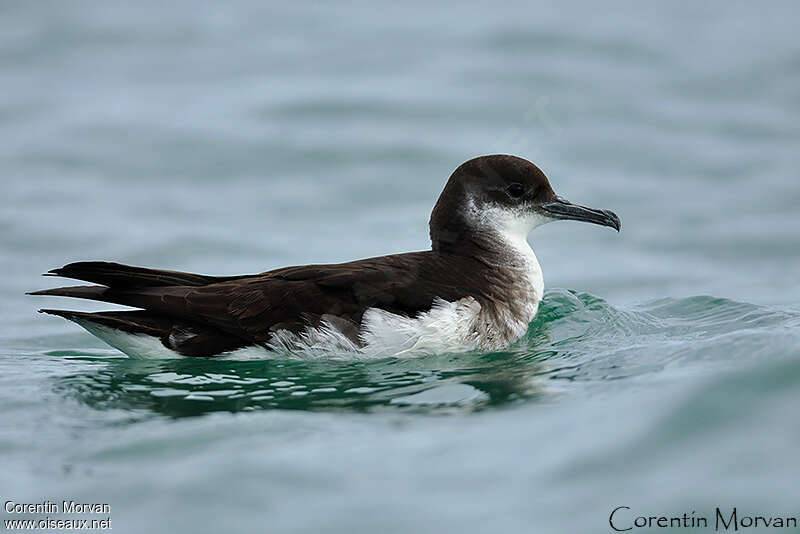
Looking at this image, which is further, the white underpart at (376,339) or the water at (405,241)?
the white underpart at (376,339)

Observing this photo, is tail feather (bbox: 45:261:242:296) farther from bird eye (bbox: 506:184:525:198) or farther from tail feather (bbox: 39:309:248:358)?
bird eye (bbox: 506:184:525:198)

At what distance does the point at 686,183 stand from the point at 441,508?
7772mm

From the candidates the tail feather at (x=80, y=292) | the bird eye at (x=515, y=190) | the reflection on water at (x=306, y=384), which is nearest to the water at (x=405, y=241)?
the reflection on water at (x=306, y=384)

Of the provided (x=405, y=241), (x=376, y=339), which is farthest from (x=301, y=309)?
(x=405, y=241)

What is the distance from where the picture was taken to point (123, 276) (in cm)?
696

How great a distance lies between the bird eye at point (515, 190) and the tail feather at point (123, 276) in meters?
1.99

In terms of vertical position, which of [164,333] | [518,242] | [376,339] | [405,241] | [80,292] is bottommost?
[376,339]

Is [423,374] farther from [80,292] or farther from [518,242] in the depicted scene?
[80,292]

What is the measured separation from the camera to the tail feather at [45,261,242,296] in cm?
680

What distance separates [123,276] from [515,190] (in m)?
2.69

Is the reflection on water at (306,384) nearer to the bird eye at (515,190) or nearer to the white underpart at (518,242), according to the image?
the white underpart at (518,242)

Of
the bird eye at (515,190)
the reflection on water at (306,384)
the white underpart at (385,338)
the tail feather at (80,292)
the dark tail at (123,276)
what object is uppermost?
the bird eye at (515,190)

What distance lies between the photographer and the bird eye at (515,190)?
307 inches

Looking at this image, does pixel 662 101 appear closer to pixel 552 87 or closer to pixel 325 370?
pixel 552 87
